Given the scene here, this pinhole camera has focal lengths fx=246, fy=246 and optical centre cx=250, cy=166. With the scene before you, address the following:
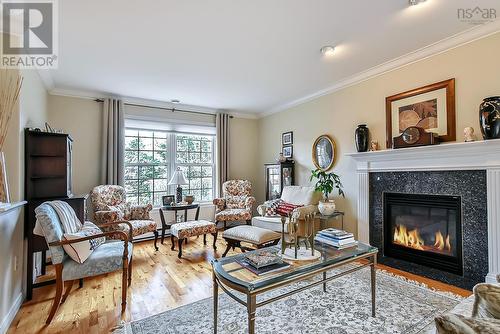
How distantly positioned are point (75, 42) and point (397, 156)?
12.4ft

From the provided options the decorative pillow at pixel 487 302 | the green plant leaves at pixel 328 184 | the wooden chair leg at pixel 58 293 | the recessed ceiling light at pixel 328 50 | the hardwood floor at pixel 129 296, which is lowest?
the hardwood floor at pixel 129 296

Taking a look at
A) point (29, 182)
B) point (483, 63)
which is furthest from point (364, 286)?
point (29, 182)

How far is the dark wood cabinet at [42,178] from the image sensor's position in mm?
2486

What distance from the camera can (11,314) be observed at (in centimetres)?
203

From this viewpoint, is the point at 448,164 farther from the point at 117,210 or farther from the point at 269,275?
the point at 117,210

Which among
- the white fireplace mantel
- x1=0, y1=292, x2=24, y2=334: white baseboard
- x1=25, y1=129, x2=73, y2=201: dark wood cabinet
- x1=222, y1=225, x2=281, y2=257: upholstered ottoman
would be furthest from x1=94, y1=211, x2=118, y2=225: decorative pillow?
the white fireplace mantel

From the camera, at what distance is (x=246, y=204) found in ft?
15.0

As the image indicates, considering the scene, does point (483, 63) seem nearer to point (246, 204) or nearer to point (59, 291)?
point (246, 204)

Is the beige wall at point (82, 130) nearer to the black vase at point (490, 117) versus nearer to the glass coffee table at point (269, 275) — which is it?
the glass coffee table at point (269, 275)

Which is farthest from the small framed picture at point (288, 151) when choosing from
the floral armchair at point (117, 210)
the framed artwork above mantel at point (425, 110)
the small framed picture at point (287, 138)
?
the floral armchair at point (117, 210)

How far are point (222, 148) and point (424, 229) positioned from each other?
3731mm

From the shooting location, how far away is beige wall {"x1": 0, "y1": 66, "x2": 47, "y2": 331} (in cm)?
194

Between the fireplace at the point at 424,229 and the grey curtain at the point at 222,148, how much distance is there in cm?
312

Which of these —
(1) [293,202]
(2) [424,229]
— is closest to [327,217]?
(1) [293,202]
